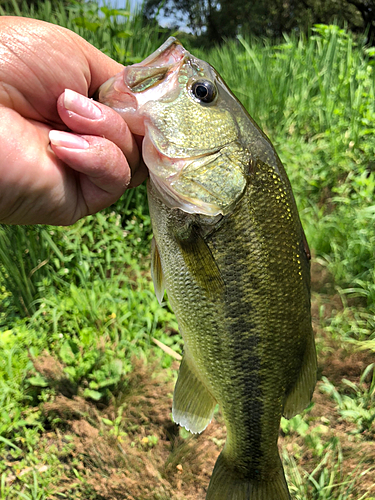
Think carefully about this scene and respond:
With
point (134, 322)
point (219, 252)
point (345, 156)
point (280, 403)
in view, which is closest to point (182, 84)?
point (219, 252)

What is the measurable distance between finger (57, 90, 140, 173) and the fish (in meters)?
0.05

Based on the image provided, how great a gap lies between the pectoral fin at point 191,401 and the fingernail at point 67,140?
898mm

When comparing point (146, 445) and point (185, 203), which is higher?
point (185, 203)

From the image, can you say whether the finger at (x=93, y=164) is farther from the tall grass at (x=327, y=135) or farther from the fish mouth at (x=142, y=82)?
the tall grass at (x=327, y=135)

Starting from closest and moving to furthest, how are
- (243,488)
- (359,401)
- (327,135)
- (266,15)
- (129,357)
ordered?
(243,488), (359,401), (129,357), (327,135), (266,15)

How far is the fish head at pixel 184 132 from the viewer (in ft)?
3.79

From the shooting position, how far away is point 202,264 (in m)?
1.23

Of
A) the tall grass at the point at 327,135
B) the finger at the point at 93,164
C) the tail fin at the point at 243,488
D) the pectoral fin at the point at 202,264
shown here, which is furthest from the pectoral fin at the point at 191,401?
the tall grass at the point at 327,135

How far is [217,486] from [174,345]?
1252 millimetres

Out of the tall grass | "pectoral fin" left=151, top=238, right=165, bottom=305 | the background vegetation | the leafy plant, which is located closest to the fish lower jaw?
"pectoral fin" left=151, top=238, right=165, bottom=305

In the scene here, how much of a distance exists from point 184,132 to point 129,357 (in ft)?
5.93

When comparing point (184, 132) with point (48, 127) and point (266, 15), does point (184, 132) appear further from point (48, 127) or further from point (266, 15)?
point (266, 15)

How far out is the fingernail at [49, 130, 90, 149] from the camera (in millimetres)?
1130

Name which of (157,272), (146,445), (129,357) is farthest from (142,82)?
(146,445)
